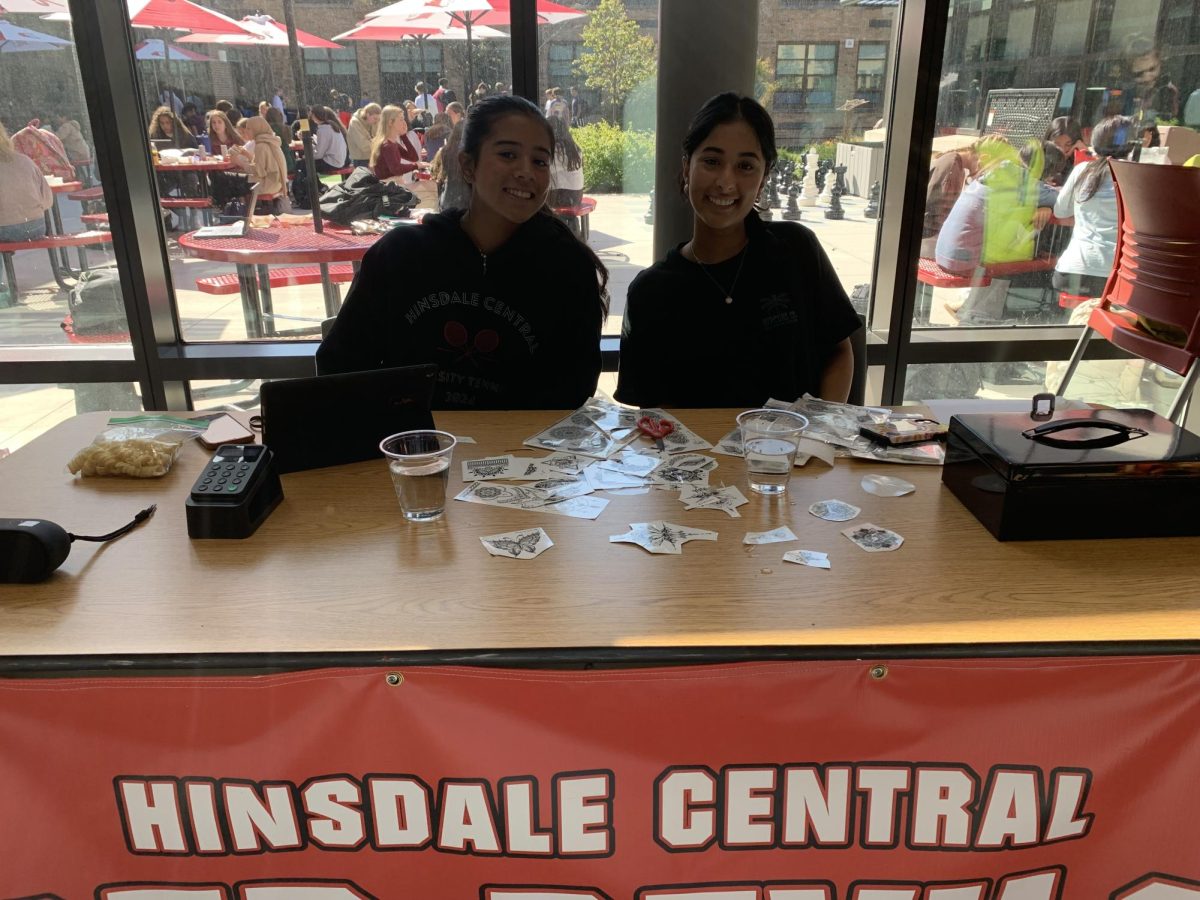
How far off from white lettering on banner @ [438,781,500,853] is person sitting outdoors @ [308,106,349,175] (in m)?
2.47

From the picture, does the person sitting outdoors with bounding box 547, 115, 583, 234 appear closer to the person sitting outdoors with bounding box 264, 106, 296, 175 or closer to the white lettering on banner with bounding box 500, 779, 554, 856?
the person sitting outdoors with bounding box 264, 106, 296, 175

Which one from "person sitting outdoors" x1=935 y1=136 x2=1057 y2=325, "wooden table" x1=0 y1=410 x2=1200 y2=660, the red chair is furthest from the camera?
"person sitting outdoors" x1=935 y1=136 x2=1057 y2=325

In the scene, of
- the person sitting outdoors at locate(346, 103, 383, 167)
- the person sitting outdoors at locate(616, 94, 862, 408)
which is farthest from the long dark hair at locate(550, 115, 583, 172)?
the person sitting outdoors at locate(616, 94, 862, 408)

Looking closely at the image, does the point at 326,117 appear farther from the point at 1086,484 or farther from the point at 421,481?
the point at 1086,484

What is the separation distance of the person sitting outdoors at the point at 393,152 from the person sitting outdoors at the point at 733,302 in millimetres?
1181

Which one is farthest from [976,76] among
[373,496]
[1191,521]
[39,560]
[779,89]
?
[39,560]

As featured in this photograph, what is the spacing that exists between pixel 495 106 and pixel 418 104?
898mm

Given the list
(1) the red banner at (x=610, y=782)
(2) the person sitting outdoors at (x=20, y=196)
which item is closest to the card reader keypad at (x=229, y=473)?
(1) the red banner at (x=610, y=782)

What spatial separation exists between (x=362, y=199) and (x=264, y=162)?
0.34 meters

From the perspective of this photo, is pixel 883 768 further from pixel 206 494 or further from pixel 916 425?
pixel 206 494

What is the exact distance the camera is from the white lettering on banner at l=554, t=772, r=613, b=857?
3.52 feet

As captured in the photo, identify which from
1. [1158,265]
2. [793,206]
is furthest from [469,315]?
[1158,265]

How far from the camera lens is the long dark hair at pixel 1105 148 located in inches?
120

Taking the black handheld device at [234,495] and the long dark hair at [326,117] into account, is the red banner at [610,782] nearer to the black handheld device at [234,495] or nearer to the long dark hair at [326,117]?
the black handheld device at [234,495]
